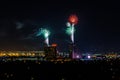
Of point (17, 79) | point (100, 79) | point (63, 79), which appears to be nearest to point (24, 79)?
point (17, 79)

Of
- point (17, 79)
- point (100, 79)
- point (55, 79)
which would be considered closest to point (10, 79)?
point (17, 79)

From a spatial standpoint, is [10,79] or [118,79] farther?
[10,79]

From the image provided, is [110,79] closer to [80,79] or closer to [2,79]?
[80,79]

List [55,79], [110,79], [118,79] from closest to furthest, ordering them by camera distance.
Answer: [118,79] < [110,79] < [55,79]

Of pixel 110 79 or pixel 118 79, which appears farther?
pixel 110 79

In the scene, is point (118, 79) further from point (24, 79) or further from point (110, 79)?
point (24, 79)

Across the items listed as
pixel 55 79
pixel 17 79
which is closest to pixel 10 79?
pixel 17 79

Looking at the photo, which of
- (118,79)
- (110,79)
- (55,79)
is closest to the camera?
(118,79)

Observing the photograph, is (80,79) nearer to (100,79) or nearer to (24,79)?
(100,79)
